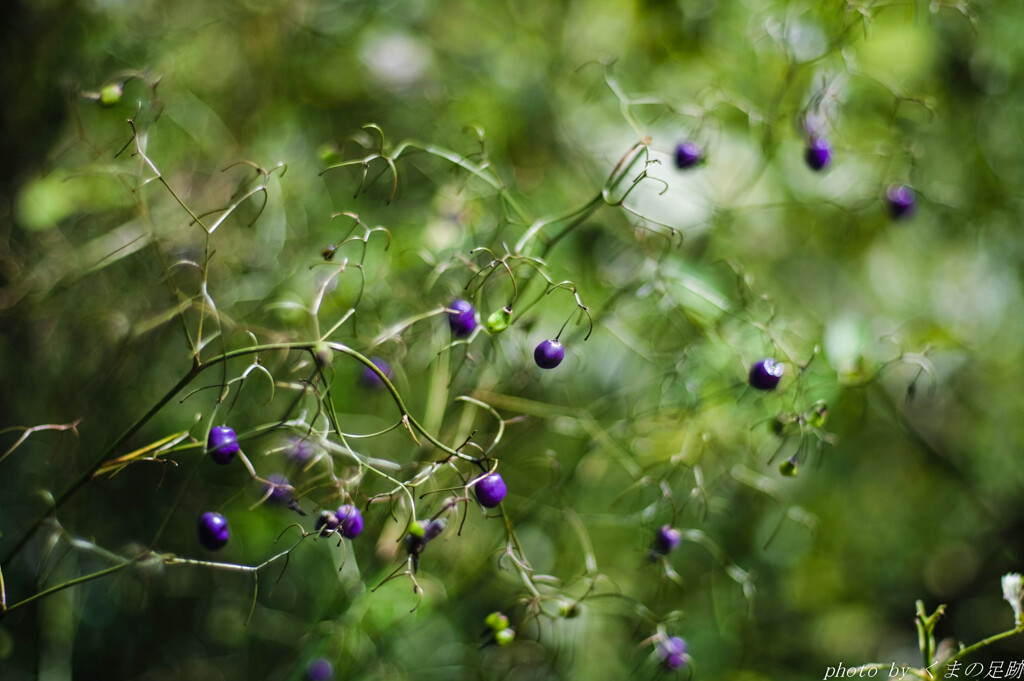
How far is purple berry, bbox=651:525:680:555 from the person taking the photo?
3.82ft

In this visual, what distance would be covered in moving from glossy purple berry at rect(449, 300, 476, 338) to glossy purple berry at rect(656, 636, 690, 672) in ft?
1.89

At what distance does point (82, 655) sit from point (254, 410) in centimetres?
54

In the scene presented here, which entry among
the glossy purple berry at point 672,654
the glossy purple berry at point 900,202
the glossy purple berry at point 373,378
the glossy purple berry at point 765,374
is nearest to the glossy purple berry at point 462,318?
the glossy purple berry at point 373,378

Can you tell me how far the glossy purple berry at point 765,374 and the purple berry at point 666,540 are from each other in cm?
25

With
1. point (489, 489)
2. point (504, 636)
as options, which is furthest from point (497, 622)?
point (489, 489)

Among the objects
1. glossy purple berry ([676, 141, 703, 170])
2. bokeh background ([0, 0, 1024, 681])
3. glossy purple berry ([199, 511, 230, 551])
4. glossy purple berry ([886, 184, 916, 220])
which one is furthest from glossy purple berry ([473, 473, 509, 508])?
glossy purple berry ([886, 184, 916, 220])

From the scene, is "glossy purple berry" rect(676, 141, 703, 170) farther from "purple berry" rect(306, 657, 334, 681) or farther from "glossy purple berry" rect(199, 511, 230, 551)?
"purple berry" rect(306, 657, 334, 681)

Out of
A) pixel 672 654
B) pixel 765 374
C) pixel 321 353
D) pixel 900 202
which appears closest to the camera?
pixel 321 353

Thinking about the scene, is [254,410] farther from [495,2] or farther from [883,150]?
[883,150]

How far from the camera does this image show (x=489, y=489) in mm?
900

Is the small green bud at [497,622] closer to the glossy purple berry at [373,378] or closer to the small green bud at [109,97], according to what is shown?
the glossy purple berry at [373,378]

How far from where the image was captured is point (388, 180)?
176 centimetres

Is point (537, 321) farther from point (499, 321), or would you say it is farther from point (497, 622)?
point (497, 622)

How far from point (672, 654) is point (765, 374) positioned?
1.52 feet
